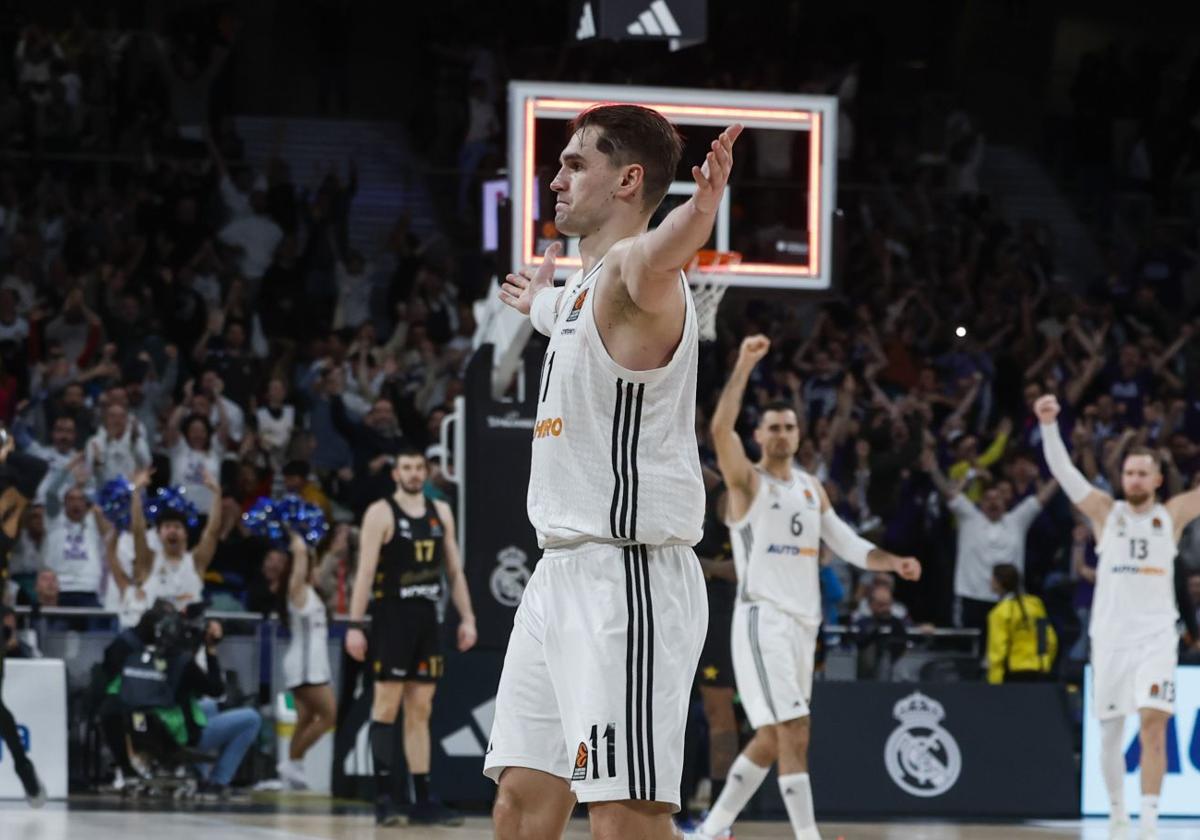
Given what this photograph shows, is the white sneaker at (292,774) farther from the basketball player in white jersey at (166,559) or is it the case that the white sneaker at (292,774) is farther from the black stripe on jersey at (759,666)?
the black stripe on jersey at (759,666)

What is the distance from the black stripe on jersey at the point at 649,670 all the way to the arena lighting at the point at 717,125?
697cm

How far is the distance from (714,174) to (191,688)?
975 cm

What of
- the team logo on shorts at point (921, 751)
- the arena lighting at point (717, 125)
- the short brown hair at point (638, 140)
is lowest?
the team logo on shorts at point (921, 751)

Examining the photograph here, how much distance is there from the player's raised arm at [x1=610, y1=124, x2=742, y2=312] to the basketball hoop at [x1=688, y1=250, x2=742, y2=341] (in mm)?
7257

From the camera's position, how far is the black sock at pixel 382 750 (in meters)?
12.1

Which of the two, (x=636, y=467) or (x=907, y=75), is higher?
(x=907, y=75)

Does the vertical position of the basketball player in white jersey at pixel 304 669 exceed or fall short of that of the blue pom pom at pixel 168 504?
it falls short

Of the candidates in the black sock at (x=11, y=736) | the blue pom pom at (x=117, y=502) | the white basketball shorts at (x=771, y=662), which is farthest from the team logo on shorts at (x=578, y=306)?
the blue pom pom at (x=117, y=502)

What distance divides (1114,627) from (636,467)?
812 centimetres

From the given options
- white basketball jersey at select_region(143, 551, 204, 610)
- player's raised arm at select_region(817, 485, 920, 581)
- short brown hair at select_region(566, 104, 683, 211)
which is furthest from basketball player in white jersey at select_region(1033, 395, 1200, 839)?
short brown hair at select_region(566, 104, 683, 211)

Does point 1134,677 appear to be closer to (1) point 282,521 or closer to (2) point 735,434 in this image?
(2) point 735,434

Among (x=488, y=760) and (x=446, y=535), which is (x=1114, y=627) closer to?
(x=446, y=535)

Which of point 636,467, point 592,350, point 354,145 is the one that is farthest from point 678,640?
point 354,145

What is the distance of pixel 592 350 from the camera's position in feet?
16.1
